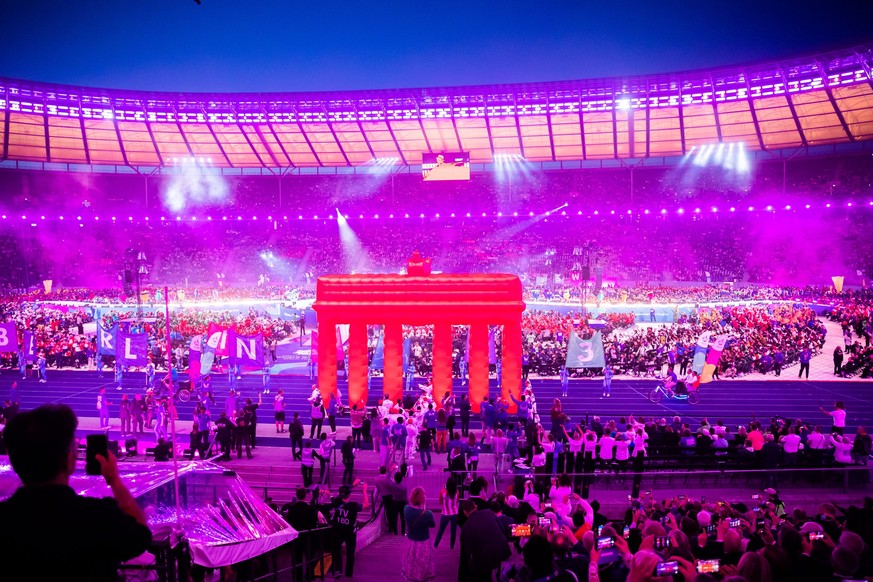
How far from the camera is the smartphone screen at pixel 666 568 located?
5.18 m

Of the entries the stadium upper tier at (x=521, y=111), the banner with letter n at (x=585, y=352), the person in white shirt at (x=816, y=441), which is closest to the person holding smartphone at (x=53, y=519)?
the person in white shirt at (x=816, y=441)

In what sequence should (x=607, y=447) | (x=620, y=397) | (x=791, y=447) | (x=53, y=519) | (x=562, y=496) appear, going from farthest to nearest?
(x=620, y=397)
(x=607, y=447)
(x=791, y=447)
(x=562, y=496)
(x=53, y=519)

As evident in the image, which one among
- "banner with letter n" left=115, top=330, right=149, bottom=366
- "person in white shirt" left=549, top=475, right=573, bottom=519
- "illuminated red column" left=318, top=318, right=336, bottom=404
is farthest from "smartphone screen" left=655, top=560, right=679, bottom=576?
"banner with letter n" left=115, top=330, right=149, bottom=366

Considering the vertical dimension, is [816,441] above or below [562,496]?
below

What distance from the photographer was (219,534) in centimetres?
638

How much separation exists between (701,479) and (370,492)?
7.34m

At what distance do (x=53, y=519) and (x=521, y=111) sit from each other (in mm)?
43534

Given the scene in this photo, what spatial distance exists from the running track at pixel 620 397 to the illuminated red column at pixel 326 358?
137 centimetres

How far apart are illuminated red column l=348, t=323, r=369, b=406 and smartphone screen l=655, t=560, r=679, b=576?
51.6 feet

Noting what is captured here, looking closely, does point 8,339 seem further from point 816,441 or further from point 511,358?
point 816,441

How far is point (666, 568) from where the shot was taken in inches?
206

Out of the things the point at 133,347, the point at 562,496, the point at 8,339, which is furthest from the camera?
the point at 133,347

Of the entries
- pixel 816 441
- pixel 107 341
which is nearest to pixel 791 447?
pixel 816 441

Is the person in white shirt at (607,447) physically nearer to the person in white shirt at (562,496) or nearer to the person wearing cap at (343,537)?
the person in white shirt at (562,496)
